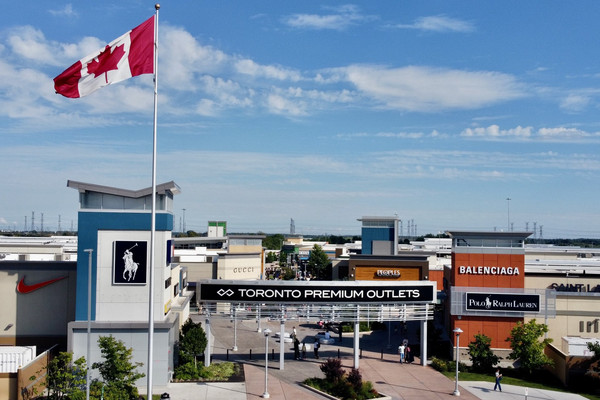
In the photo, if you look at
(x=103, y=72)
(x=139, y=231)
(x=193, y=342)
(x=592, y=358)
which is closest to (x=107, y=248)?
(x=139, y=231)

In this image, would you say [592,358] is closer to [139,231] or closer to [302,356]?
[302,356]

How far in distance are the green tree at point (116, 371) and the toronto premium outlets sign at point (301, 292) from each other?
26.3 feet

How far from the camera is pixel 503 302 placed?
3966 centimetres

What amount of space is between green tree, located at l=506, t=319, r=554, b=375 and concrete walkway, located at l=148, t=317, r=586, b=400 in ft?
10.1

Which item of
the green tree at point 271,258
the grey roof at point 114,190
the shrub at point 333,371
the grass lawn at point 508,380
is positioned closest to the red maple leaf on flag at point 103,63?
the grey roof at point 114,190

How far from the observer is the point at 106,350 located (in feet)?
94.2

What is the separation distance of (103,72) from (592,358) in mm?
32832

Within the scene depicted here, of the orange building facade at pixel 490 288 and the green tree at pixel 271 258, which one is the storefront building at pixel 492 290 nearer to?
the orange building facade at pixel 490 288

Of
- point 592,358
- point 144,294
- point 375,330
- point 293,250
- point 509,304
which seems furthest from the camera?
point 293,250

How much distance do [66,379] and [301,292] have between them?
15189mm

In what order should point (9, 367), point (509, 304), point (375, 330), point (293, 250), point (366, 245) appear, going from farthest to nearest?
point (293, 250) → point (366, 245) → point (375, 330) → point (509, 304) → point (9, 367)

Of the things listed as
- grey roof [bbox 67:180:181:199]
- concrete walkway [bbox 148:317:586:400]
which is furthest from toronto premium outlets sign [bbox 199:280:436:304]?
grey roof [bbox 67:180:181:199]

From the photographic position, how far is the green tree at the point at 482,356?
37.8m

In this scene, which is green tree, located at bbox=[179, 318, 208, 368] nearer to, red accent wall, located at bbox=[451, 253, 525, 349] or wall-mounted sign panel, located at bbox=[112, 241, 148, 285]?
wall-mounted sign panel, located at bbox=[112, 241, 148, 285]
